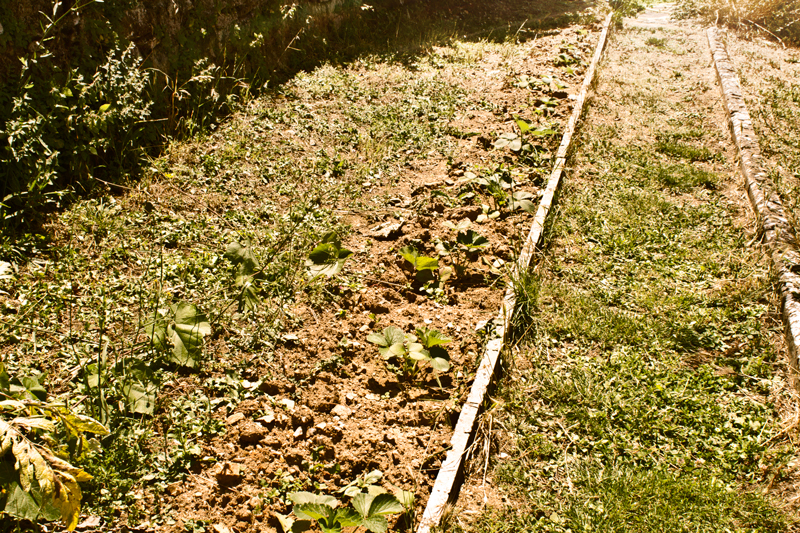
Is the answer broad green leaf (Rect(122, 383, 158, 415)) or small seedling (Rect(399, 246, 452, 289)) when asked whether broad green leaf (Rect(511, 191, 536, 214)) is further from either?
broad green leaf (Rect(122, 383, 158, 415))

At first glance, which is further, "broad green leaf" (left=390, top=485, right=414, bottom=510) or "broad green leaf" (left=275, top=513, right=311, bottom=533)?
"broad green leaf" (left=390, top=485, right=414, bottom=510)

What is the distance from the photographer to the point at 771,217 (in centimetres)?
434

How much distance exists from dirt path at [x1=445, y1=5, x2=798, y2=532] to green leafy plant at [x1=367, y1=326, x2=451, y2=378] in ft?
1.39

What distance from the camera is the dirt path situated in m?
2.57

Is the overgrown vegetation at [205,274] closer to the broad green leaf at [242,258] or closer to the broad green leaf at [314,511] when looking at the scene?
the broad green leaf at [242,258]

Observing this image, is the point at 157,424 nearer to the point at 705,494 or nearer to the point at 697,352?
the point at 705,494

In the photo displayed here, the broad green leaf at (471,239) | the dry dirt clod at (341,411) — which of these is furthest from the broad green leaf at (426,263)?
the dry dirt clod at (341,411)

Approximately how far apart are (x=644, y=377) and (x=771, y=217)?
223 centimetres

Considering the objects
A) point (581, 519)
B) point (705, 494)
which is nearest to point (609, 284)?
point (705, 494)

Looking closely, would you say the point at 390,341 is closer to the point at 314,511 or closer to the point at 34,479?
the point at 314,511

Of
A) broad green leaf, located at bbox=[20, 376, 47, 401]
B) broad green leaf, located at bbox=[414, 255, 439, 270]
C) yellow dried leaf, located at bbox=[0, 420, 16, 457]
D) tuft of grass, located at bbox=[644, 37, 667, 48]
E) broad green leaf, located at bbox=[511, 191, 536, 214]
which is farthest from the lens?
tuft of grass, located at bbox=[644, 37, 667, 48]

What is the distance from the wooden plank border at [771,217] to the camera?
3.47 meters

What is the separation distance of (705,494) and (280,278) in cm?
278

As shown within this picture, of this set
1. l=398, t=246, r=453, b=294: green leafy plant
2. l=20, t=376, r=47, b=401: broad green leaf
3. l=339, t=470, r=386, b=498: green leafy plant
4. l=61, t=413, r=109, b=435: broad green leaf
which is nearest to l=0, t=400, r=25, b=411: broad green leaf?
l=61, t=413, r=109, b=435: broad green leaf
